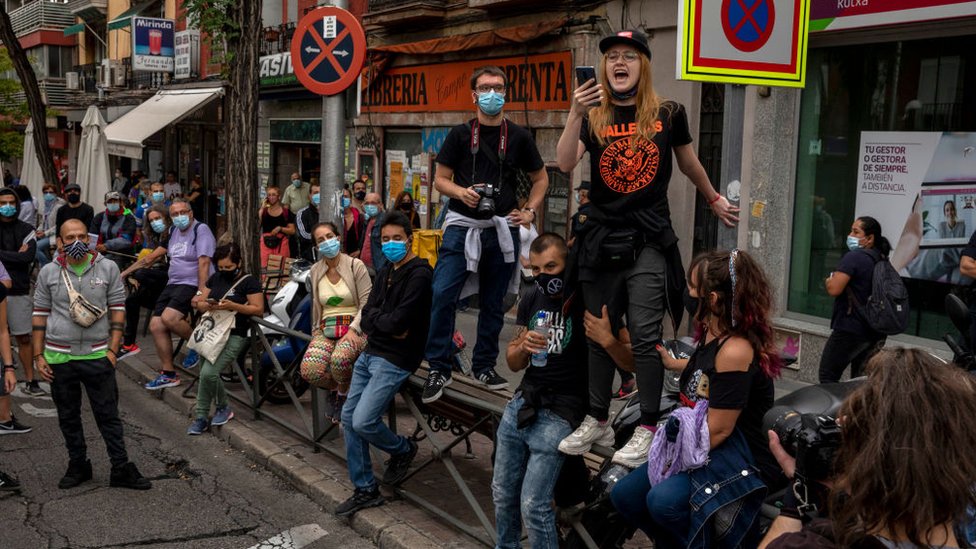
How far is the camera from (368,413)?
5.94 m

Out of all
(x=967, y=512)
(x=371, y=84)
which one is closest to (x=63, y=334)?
(x=967, y=512)

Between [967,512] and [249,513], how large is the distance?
196 inches

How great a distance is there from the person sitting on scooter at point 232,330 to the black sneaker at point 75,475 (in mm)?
1377

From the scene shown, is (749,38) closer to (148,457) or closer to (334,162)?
(334,162)

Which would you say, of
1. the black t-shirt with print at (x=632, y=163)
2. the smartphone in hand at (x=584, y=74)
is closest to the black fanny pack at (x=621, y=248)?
the black t-shirt with print at (x=632, y=163)

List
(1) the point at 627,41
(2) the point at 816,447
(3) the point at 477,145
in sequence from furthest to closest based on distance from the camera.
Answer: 1. (3) the point at 477,145
2. (1) the point at 627,41
3. (2) the point at 816,447

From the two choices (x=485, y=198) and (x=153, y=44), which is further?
(x=153, y=44)

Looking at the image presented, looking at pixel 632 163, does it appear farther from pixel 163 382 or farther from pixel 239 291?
pixel 163 382

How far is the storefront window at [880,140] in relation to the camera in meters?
8.94

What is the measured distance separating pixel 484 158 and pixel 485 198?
0.32 meters

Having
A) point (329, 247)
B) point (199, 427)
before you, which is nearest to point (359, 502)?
point (329, 247)

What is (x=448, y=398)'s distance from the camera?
19.5 feet

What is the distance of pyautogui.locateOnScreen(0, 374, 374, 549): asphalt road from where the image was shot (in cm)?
602

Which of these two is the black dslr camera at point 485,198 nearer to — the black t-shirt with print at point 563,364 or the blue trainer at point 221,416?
the black t-shirt with print at point 563,364
